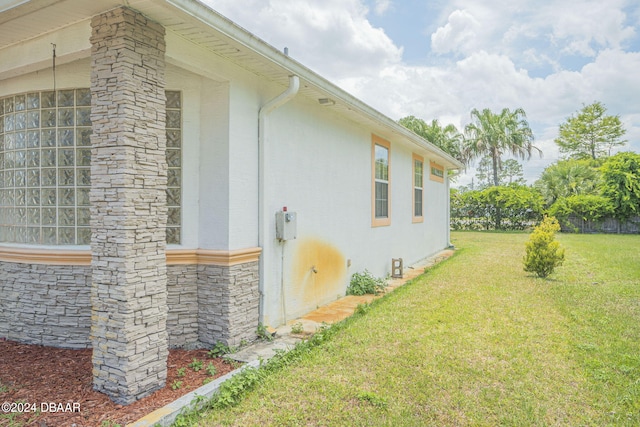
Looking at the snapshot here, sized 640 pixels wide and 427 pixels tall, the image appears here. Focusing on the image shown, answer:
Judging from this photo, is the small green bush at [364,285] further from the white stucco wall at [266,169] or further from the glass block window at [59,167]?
the glass block window at [59,167]

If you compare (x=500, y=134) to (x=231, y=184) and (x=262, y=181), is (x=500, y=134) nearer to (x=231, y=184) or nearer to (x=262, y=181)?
(x=262, y=181)

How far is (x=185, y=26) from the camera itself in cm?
345

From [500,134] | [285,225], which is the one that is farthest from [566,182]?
[285,225]

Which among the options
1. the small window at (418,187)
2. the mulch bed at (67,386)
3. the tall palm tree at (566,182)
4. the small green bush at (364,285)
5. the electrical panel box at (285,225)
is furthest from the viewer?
the tall palm tree at (566,182)

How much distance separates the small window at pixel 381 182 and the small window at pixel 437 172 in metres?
4.92

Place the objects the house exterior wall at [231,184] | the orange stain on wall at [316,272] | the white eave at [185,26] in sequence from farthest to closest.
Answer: the orange stain on wall at [316,272] < the house exterior wall at [231,184] < the white eave at [185,26]

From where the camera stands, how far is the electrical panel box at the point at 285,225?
5.04m

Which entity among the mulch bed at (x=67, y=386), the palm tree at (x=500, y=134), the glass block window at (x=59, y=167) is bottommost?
the mulch bed at (x=67, y=386)

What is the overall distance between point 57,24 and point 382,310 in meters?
5.25

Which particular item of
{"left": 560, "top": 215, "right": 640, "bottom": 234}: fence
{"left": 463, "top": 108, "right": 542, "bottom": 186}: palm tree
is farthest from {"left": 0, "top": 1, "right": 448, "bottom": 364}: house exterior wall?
{"left": 463, "top": 108, "right": 542, "bottom": 186}: palm tree

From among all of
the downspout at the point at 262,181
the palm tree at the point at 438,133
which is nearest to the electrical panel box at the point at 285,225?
the downspout at the point at 262,181

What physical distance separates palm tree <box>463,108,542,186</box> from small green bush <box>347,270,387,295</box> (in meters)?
25.7

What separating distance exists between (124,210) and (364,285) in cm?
512

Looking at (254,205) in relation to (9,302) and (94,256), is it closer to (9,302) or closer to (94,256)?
(94,256)
